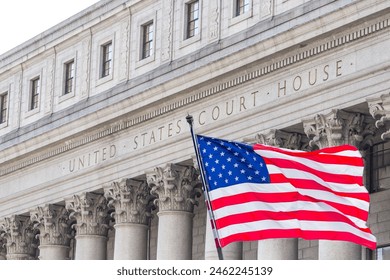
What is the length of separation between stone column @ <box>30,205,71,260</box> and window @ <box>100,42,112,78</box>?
7067 millimetres

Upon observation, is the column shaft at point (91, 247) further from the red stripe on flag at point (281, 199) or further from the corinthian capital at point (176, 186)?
the red stripe on flag at point (281, 199)

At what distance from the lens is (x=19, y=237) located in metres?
74.2

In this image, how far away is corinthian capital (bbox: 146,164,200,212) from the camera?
6150cm

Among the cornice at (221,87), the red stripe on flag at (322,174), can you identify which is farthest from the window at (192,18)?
the red stripe on flag at (322,174)

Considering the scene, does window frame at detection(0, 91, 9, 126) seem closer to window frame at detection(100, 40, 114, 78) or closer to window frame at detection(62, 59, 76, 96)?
window frame at detection(62, 59, 76, 96)

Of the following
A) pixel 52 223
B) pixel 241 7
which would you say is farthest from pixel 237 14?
pixel 52 223

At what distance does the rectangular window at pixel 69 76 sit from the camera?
71688 mm

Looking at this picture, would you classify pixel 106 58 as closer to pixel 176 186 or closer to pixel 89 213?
pixel 89 213

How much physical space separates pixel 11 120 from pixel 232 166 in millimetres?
39935

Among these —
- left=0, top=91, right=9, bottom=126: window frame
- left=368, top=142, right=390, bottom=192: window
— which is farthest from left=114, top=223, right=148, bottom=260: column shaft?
left=0, top=91, right=9, bottom=126: window frame

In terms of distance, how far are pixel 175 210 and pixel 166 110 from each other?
4238mm

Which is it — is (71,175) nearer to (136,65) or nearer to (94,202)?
(94,202)
